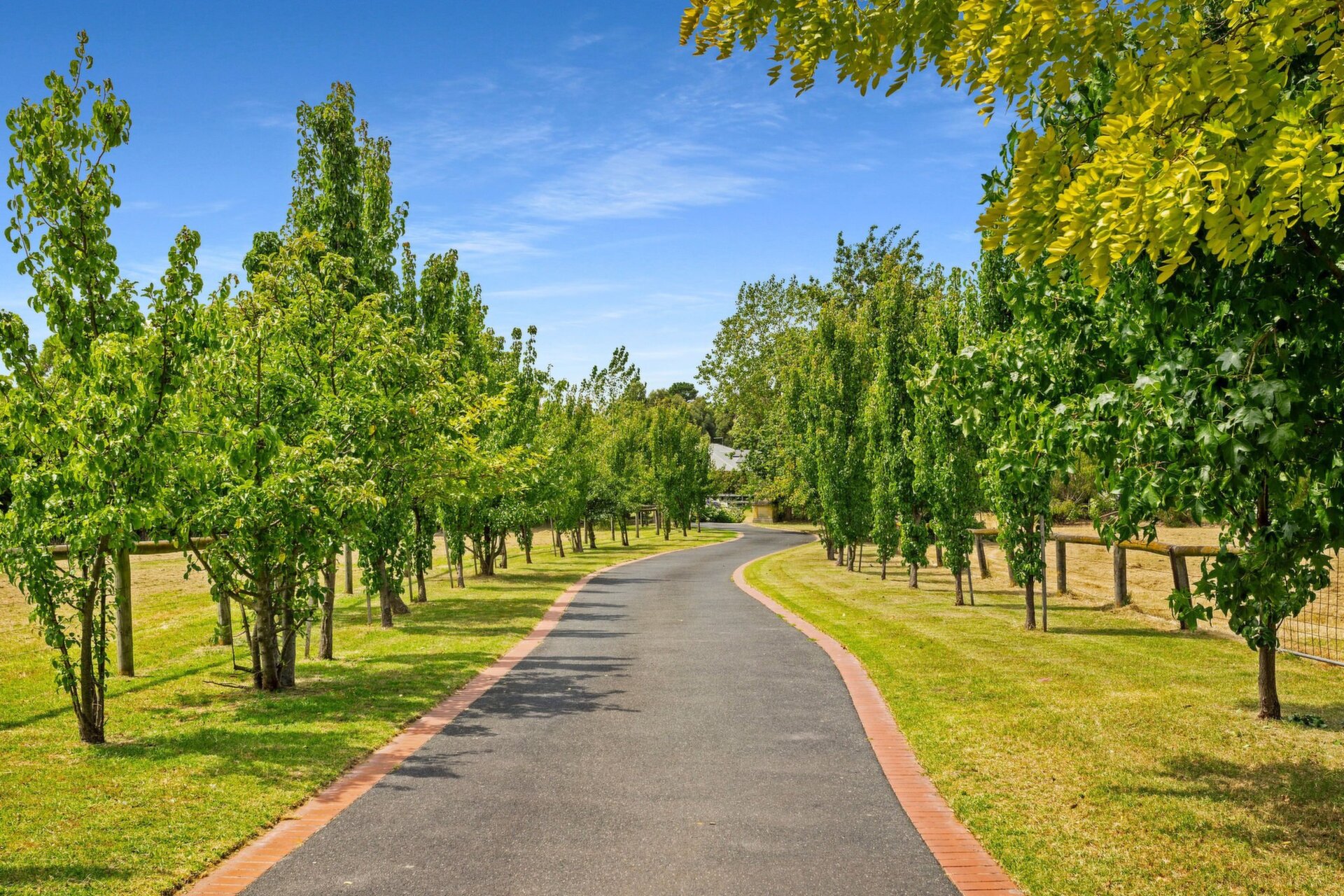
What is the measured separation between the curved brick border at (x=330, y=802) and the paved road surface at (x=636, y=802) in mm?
121

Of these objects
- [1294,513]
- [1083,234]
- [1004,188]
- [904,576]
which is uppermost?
[1004,188]

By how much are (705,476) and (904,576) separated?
31.5 metres

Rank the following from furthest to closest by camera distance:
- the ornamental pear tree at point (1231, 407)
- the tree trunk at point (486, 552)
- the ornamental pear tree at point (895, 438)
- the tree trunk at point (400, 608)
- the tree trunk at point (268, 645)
Result: the tree trunk at point (486, 552) → the ornamental pear tree at point (895, 438) → the tree trunk at point (400, 608) → the tree trunk at point (268, 645) → the ornamental pear tree at point (1231, 407)

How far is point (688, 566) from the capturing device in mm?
33406

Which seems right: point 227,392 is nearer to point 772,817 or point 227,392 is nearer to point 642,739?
point 642,739

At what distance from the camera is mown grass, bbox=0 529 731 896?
611 centimetres

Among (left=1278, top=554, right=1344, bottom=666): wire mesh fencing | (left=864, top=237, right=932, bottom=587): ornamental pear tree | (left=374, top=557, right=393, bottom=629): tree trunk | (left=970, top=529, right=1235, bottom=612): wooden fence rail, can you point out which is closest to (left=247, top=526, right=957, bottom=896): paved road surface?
(left=970, top=529, right=1235, bottom=612): wooden fence rail

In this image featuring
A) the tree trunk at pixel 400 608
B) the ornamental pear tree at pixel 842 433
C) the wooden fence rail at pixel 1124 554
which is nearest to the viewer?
the wooden fence rail at pixel 1124 554

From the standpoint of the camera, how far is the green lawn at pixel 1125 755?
588cm

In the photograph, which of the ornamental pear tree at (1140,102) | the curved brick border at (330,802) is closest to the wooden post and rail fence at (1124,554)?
the ornamental pear tree at (1140,102)

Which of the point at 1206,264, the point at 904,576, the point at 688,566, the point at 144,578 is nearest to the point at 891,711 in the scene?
the point at 1206,264

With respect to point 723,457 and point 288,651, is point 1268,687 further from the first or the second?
point 723,457

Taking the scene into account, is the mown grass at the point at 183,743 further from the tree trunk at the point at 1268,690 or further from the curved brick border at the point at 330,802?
the tree trunk at the point at 1268,690

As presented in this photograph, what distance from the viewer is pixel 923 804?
7086 millimetres
